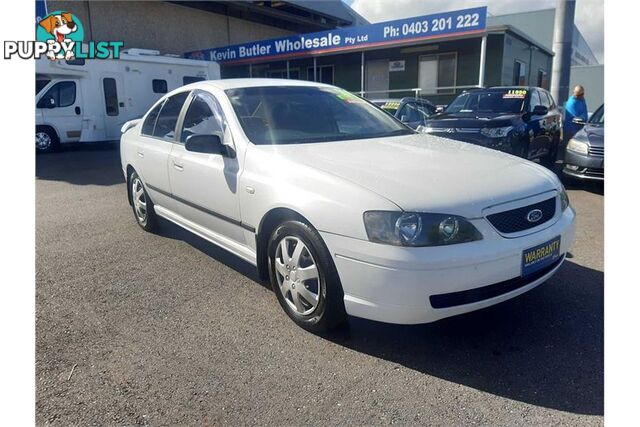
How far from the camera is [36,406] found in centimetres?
240

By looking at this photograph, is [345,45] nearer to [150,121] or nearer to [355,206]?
[150,121]

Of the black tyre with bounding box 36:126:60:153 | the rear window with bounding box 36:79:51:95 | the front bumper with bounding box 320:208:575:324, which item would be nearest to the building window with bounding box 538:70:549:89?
the rear window with bounding box 36:79:51:95

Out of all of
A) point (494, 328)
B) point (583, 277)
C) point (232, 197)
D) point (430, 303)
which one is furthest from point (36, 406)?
point (583, 277)

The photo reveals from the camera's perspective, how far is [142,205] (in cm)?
527

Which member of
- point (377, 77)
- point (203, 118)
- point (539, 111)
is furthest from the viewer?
point (377, 77)

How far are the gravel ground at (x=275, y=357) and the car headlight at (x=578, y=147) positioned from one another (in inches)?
136

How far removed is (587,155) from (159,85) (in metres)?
12.5

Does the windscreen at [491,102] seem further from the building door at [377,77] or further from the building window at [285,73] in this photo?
the building window at [285,73]

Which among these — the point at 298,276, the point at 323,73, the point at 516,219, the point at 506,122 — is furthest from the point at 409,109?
the point at 323,73

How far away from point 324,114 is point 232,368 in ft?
7.34

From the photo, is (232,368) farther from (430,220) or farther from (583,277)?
(583,277)

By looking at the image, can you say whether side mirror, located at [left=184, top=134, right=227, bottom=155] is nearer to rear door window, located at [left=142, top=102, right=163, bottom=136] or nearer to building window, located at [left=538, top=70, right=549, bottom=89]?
rear door window, located at [left=142, top=102, right=163, bottom=136]

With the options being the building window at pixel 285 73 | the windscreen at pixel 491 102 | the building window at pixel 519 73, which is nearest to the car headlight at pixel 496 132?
the windscreen at pixel 491 102

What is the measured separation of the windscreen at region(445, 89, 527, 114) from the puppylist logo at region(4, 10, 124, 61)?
296 inches
